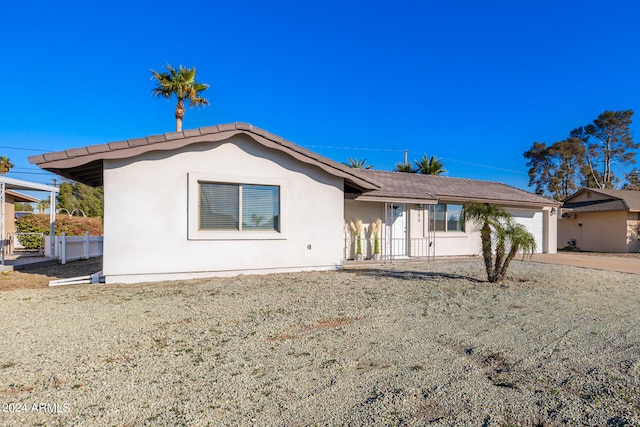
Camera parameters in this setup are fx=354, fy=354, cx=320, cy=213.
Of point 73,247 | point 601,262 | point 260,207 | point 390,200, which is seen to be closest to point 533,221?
point 601,262

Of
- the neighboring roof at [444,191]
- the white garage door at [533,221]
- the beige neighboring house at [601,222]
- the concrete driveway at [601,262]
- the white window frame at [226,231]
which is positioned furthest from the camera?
the beige neighboring house at [601,222]

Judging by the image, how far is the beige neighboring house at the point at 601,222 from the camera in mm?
20266

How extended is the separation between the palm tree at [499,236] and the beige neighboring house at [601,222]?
1711 centimetres

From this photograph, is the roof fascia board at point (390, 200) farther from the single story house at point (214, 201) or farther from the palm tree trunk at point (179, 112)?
the palm tree trunk at point (179, 112)

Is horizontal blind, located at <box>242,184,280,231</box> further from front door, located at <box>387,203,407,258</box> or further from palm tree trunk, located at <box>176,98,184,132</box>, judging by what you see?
palm tree trunk, located at <box>176,98,184,132</box>

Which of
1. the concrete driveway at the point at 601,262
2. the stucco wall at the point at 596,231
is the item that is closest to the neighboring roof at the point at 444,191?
the concrete driveway at the point at 601,262

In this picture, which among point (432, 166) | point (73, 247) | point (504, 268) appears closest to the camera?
point (504, 268)

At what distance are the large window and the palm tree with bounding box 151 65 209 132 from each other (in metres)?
17.4

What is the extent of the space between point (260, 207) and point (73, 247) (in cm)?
863

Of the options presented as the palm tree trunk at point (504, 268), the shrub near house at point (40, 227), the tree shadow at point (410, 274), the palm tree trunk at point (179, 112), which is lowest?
the tree shadow at point (410, 274)

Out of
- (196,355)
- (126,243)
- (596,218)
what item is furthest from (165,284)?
(596,218)

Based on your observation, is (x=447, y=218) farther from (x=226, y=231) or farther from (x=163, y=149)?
(x=163, y=149)

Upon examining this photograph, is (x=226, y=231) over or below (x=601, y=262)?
over

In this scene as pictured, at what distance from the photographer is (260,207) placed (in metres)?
9.30
